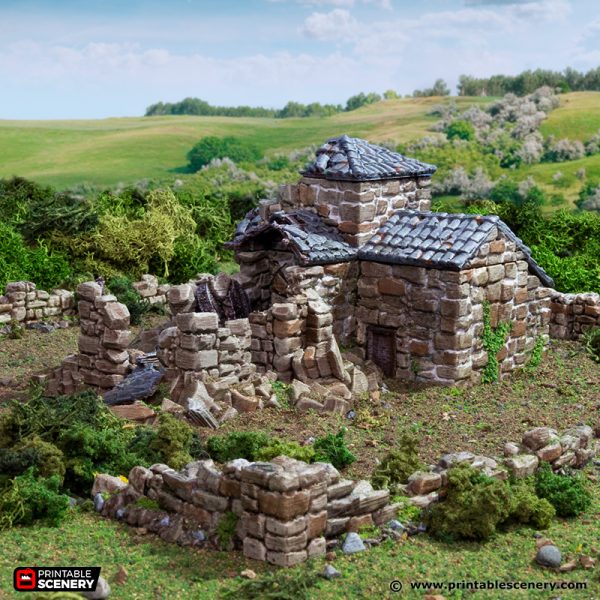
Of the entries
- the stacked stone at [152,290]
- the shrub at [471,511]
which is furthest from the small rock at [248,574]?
the stacked stone at [152,290]

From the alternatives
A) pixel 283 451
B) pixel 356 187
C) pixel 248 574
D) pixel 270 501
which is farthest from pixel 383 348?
pixel 248 574

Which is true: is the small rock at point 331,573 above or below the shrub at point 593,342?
above

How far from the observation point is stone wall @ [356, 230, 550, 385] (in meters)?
19.0

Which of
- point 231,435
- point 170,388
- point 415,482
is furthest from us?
point 170,388

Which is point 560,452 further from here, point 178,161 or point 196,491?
point 178,161

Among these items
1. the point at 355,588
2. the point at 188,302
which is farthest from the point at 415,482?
the point at 188,302

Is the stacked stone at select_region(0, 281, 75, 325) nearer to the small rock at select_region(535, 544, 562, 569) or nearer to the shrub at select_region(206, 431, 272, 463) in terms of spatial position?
the shrub at select_region(206, 431, 272, 463)

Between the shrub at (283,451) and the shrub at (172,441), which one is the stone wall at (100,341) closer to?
the shrub at (172,441)

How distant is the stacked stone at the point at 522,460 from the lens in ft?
44.2

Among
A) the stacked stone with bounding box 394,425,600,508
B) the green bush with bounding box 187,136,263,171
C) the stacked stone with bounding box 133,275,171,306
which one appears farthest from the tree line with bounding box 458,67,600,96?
the stacked stone with bounding box 394,425,600,508

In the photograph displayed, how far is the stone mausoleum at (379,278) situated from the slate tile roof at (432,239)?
2 cm

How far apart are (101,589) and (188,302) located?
9.71m

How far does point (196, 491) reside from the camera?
12711 mm

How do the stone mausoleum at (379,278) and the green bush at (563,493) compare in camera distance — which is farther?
the stone mausoleum at (379,278)
